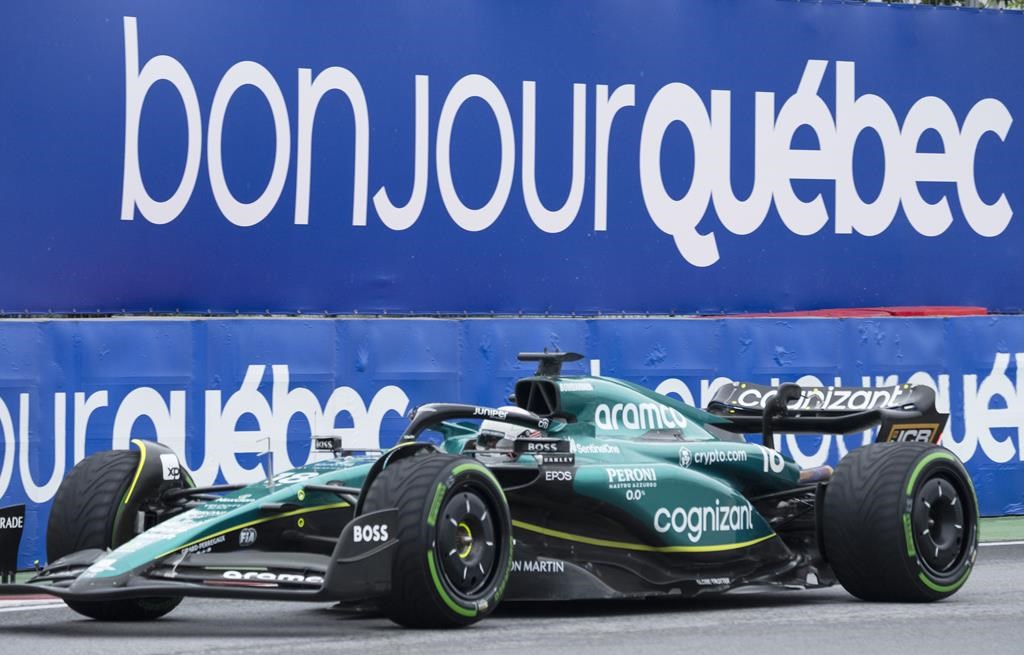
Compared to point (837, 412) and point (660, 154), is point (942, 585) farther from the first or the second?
point (660, 154)

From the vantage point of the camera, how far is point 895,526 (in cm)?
964

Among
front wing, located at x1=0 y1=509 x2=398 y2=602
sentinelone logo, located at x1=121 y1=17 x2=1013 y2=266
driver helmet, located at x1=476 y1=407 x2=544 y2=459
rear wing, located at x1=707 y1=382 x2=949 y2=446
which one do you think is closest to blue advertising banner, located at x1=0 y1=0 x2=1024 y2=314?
sentinelone logo, located at x1=121 y1=17 x2=1013 y2=266

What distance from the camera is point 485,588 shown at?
8500 mm

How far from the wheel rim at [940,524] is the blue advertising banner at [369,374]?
4471mm

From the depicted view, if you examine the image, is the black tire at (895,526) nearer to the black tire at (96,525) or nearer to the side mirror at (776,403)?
the side mirror at (776,403)

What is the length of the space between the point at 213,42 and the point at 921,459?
6.77 m

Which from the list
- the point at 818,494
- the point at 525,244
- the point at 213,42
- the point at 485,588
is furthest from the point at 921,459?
the point at 213,42

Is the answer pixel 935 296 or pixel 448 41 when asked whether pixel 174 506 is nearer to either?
pixel 448 41

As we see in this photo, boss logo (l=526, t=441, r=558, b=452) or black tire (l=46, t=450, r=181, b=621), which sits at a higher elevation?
boss logo (l=526, t=441, r=558, b=452)

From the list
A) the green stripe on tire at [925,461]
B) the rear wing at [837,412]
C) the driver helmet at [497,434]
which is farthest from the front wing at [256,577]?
the rear wing at [837,412]

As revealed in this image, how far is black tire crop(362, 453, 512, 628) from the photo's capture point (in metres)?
8.09

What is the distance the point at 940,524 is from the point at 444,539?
Result: 10.7 feet

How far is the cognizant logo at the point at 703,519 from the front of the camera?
955 centimetres

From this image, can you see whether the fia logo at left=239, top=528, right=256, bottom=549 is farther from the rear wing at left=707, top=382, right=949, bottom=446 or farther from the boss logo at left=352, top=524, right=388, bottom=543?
the rear wing at left=707, top=382, right=949, bottom=446
